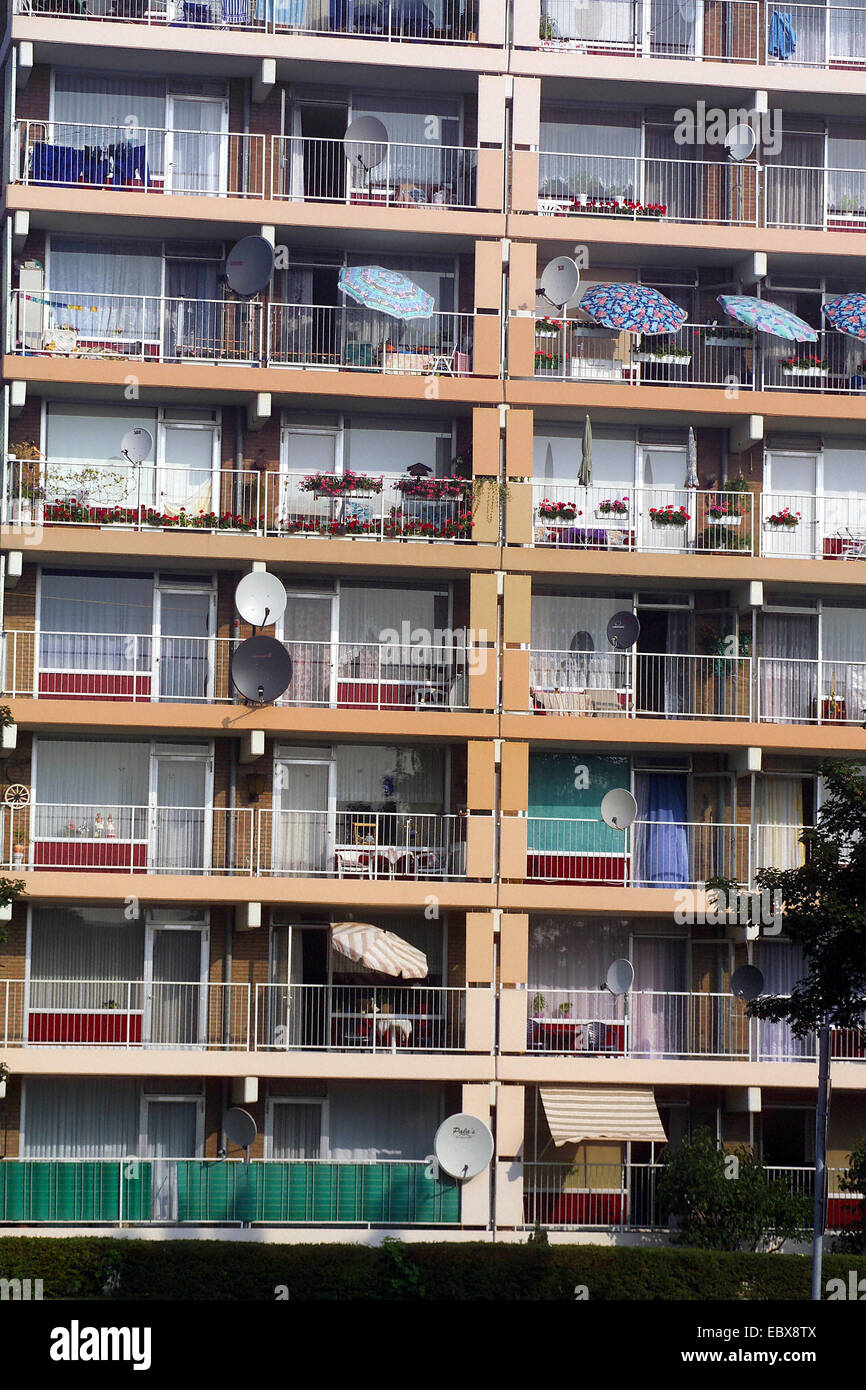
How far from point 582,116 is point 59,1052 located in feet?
61.7

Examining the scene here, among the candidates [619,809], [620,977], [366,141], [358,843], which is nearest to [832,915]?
[620,977]

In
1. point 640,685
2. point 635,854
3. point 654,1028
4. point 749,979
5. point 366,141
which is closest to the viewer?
point 749,979

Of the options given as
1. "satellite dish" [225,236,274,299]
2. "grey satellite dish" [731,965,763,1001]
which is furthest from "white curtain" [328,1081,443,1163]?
"satellite dish" [225,236,274,299]

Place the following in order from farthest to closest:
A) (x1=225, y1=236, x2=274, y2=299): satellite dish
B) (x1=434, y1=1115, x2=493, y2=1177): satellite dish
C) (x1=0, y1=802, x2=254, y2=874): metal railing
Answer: (x1=225, y1=236, x2=274, y2=299): satellite dish < (x1=0, y1=802, x2=254, y2=874): metal railing < (x1=434, y1=1115, x2=493, y2=1177): satellite dish

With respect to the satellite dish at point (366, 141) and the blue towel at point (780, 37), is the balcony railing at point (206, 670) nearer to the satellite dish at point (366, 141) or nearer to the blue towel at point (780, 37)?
the satellite dish at point (366, 141)

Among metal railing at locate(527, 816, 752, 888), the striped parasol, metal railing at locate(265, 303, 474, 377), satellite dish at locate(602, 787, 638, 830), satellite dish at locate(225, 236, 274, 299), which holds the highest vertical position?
satellite dish at locate(225, 236, 274, 299)

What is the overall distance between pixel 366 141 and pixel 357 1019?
1502 centimetres

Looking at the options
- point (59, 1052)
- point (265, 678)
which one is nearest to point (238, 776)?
point (265, 678)

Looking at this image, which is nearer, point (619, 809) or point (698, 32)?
point (619, 809)

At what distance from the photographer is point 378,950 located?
3300 centimetres

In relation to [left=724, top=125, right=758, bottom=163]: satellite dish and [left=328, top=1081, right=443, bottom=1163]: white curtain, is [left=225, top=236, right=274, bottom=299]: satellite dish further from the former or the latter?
[left=328, top=1081, right=443, bottom=1163]: white curtain

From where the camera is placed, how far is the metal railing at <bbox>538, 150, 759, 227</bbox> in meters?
36.4

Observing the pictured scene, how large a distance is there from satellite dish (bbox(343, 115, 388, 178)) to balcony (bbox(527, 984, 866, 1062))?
14577 millimetres
